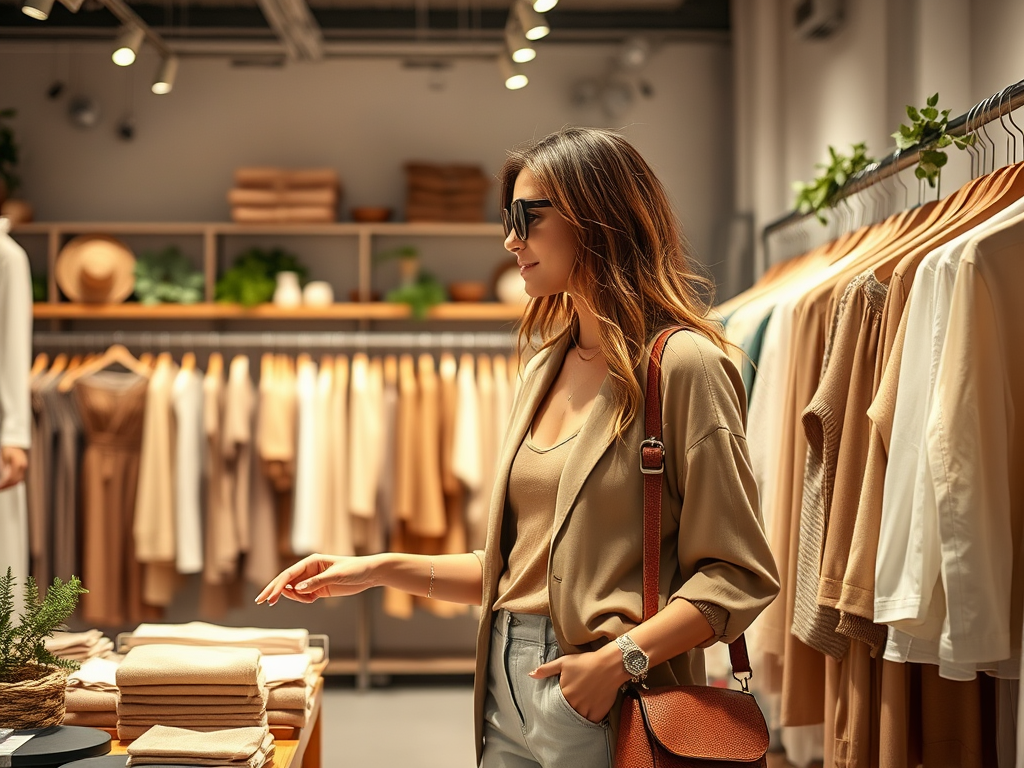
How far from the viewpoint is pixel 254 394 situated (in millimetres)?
5152

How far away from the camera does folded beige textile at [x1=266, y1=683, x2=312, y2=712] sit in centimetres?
204

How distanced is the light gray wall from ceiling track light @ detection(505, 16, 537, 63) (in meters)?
1.66

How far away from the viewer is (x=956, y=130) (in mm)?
2574

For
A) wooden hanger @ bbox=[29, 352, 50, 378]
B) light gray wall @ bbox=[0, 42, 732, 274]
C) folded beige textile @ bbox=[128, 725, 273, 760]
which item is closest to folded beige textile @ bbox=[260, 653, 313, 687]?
folded beige textile @ bbox=[128, 725, 273, 760]

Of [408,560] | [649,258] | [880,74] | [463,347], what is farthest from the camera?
[463,347]

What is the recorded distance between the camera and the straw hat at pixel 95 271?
5.30 meters

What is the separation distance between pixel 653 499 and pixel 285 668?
1010 mm

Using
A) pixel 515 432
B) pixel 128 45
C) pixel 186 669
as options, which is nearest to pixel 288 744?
pixel 186 669

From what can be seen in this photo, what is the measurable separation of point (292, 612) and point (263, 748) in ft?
13.6

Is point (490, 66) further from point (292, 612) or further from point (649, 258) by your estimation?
point (649, 258)

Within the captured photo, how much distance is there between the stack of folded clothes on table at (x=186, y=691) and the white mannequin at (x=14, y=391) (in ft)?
6.26

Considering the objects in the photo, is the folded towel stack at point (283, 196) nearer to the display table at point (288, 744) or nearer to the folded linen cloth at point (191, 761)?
the display table at point (288, 744)

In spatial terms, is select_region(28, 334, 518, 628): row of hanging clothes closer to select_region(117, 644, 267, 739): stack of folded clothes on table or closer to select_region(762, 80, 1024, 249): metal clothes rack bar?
select_region(762, 80, 1024, 249): metal clothes rack bar

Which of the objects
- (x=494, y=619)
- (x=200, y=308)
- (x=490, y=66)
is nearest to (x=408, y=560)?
(x=494, y=619)
